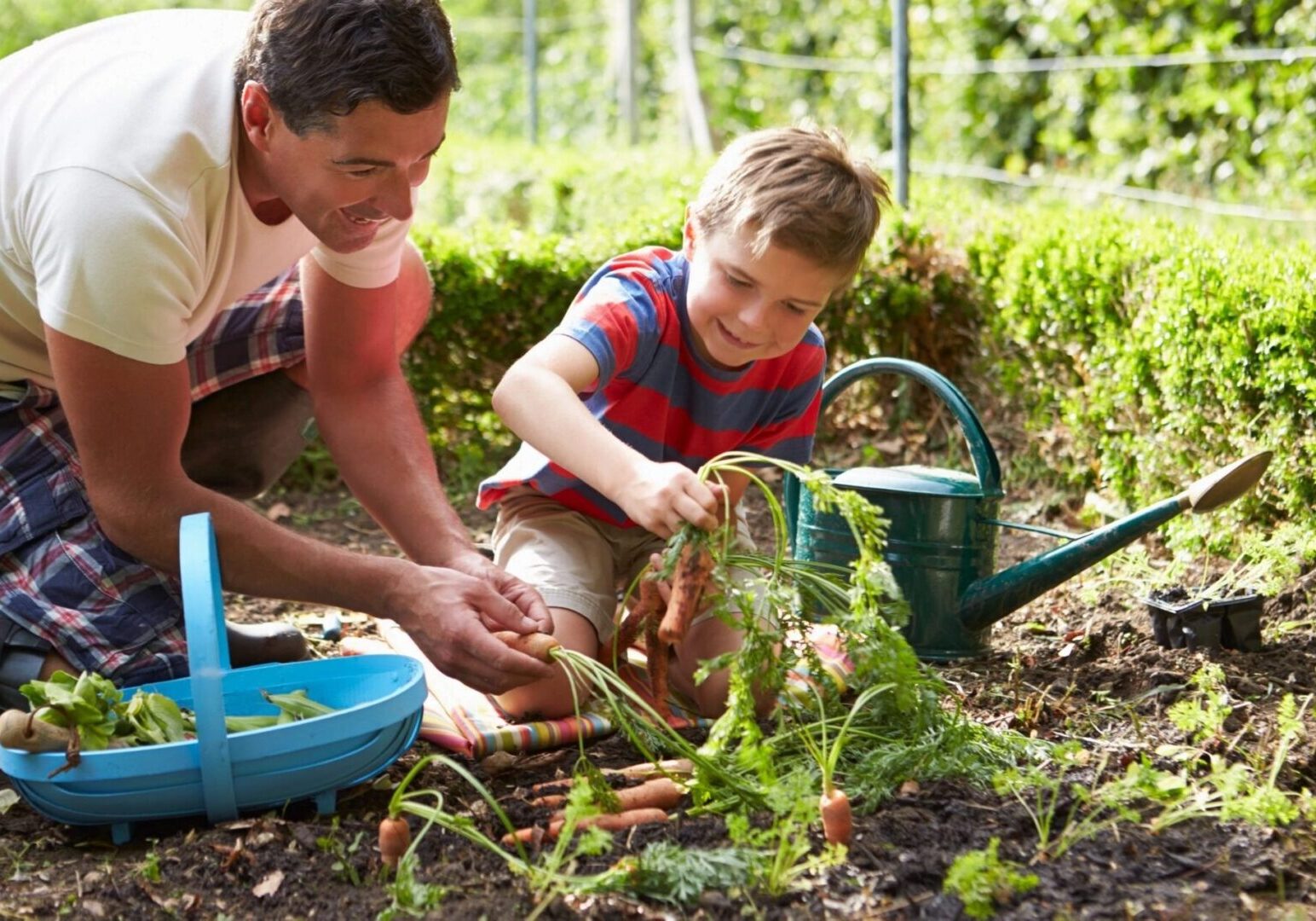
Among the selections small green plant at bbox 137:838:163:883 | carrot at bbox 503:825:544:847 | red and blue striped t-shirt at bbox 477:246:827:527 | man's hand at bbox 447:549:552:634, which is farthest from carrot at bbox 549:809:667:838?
red and blue striped t-shirt at bbox 477:246:827:527

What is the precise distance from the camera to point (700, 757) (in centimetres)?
206

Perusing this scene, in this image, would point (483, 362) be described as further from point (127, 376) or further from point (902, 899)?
point (902, 899)

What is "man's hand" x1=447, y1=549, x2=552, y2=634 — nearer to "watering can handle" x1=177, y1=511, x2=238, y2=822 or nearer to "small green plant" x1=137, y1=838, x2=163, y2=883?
"watering can handle" x1=177, y1=511, x2=238, y2=822

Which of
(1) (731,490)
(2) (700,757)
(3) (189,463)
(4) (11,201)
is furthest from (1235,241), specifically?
(4) (11,201)

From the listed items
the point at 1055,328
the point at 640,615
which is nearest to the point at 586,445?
the point at 640,615

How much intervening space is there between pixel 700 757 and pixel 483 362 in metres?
2.79

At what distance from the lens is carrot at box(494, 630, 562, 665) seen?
7.66 ft

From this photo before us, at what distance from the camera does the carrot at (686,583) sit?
84.6 inches

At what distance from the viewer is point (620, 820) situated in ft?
6.73

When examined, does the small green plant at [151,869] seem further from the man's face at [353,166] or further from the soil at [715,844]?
the man's face at [353,166]

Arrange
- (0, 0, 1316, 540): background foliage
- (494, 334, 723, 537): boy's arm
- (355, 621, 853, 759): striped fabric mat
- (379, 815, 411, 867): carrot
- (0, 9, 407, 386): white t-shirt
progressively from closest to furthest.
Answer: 1. (379, 815, 411, 867): carrot
2. (494, 334, 723, 537): boy's arm
3. (0, 9, 407, 386): white t-shirt
4. (355, 621, 853, 759): striped fabric mat
5. (0, 0, 1316, 540): background foliage

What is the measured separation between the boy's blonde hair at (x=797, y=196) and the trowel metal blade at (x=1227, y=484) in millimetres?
765

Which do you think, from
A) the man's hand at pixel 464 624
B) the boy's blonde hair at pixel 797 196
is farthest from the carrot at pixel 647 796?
the boy's blonde hair at pixel 797 196

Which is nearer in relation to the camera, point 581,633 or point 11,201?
point 11,201
